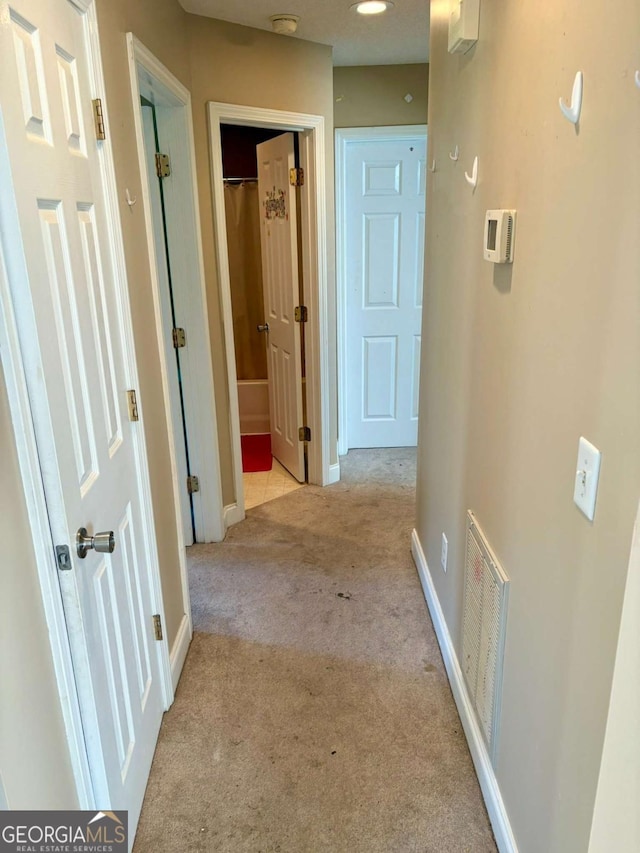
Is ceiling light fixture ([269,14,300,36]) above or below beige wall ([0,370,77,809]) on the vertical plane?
above

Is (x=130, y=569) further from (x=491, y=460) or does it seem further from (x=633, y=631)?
(x=633, y=631)

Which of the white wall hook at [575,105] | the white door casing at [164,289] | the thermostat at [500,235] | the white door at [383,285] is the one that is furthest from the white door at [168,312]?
the white wall hook at [575,105]

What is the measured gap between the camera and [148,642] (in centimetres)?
184

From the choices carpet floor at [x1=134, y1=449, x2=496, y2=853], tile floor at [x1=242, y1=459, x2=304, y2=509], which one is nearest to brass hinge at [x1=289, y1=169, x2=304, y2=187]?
tile floor at [x1=242, y1=459, x2=304, y2=509]

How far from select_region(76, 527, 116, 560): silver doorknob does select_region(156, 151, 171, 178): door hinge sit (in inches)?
72.9

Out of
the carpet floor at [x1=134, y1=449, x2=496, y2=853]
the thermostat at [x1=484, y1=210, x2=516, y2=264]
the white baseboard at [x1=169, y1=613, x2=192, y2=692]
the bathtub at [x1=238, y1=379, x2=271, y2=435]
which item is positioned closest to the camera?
the thermostat at [x1=484, y1=210, x2=516, y2=264]

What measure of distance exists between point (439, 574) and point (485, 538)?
77 centimetres

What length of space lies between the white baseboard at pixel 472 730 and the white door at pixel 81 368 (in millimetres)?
955

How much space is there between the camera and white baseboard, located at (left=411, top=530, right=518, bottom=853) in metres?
1.53

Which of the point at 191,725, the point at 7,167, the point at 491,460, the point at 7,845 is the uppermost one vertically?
the point at 7,167

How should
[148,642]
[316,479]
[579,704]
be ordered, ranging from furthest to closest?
[316,479], [148,642], [579,704]

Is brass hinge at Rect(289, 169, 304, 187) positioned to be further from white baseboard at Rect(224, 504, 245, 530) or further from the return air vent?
the return air vent

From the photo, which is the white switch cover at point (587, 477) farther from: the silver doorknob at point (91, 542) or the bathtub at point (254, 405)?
the bathtub at point (254, 405)

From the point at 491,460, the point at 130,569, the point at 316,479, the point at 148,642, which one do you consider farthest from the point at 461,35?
the point at 316,479
